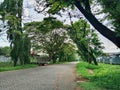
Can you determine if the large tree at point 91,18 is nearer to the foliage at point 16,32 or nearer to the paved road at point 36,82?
the paved road at point 36,82

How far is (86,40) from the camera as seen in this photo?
5381 centimetres

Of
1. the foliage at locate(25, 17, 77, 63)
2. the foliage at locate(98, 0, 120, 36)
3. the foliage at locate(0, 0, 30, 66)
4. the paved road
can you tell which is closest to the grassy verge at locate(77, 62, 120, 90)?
the paved road

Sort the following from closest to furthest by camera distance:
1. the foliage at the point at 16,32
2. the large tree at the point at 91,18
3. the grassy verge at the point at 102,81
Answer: the grassy verge at the point at 102,81
the large tree at the point at 91,18
the foliage at the point at 16,32

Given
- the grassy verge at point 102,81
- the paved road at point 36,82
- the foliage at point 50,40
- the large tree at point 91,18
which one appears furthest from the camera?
the foliage at point 50,40

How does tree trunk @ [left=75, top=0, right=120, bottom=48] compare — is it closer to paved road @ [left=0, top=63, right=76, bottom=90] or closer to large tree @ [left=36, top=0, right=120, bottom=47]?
large tree @ [left=36, top=0, right=120, bottom=47]

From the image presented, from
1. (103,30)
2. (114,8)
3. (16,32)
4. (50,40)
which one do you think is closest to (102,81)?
(103,30)

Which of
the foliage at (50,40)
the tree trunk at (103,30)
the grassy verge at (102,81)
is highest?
the foliage at (50,40)

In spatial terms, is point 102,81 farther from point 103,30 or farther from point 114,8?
point 114,8

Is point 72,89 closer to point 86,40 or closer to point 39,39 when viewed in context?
point 86,40

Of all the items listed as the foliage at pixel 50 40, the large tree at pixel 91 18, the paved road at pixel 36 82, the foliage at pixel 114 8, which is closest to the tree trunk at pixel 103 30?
the large tree at pixel 91 18

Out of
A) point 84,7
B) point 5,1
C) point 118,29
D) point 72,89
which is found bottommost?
point 72,89

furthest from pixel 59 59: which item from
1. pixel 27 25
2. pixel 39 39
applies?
pixel 27 25

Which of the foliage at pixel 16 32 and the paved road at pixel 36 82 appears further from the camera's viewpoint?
the foliage at pixel 16 32

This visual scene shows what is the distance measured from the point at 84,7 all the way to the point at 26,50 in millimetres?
31410
